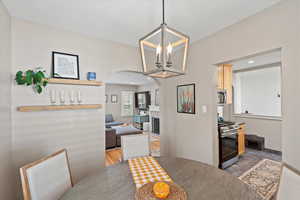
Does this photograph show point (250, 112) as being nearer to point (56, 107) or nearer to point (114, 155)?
point (114, 155)

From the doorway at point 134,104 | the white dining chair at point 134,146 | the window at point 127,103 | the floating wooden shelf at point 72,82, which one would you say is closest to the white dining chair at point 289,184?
the white dining chair at point 134,146

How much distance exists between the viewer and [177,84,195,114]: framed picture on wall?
2758 mm

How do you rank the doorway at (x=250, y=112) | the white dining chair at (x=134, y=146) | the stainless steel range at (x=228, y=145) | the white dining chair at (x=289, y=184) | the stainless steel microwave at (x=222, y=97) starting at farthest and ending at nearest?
1. the stainless steel microwave at (x=222, y=97)
2. the doorway at (x=250, y=112)
3. the stainless steel range at (x=228, y=145)
4. the white dining chair at (x=134, y=146)
5. the white dining chair at (x=289, y=184)

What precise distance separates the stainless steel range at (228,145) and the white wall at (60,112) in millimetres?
2229

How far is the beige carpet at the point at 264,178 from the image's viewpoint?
2.19 metres

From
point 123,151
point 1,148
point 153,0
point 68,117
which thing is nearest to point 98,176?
point 123,151

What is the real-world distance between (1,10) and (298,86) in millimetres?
3266

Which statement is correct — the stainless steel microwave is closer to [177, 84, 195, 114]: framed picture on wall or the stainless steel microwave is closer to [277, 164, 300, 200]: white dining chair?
[177, 84, 195, 114]: framed picture on wall

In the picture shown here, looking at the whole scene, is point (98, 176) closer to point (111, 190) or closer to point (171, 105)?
point (111, 190)

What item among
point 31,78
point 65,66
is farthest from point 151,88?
point 31,78

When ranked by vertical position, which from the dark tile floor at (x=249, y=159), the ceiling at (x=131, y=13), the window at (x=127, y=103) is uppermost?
the ceiling at (x=131, y=13)

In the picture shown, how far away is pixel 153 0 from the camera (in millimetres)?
1544

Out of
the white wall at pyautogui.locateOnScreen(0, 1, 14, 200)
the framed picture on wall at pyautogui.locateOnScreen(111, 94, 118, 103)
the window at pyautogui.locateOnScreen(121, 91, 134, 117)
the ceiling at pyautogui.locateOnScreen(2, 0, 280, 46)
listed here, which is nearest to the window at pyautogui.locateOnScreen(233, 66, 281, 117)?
the ceiling at pyautogui.locateOnScreen(2, 0, 280, 46)

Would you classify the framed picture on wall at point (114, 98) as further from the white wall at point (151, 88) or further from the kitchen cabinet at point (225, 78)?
the kitchen cabinet at point (225, 78)
